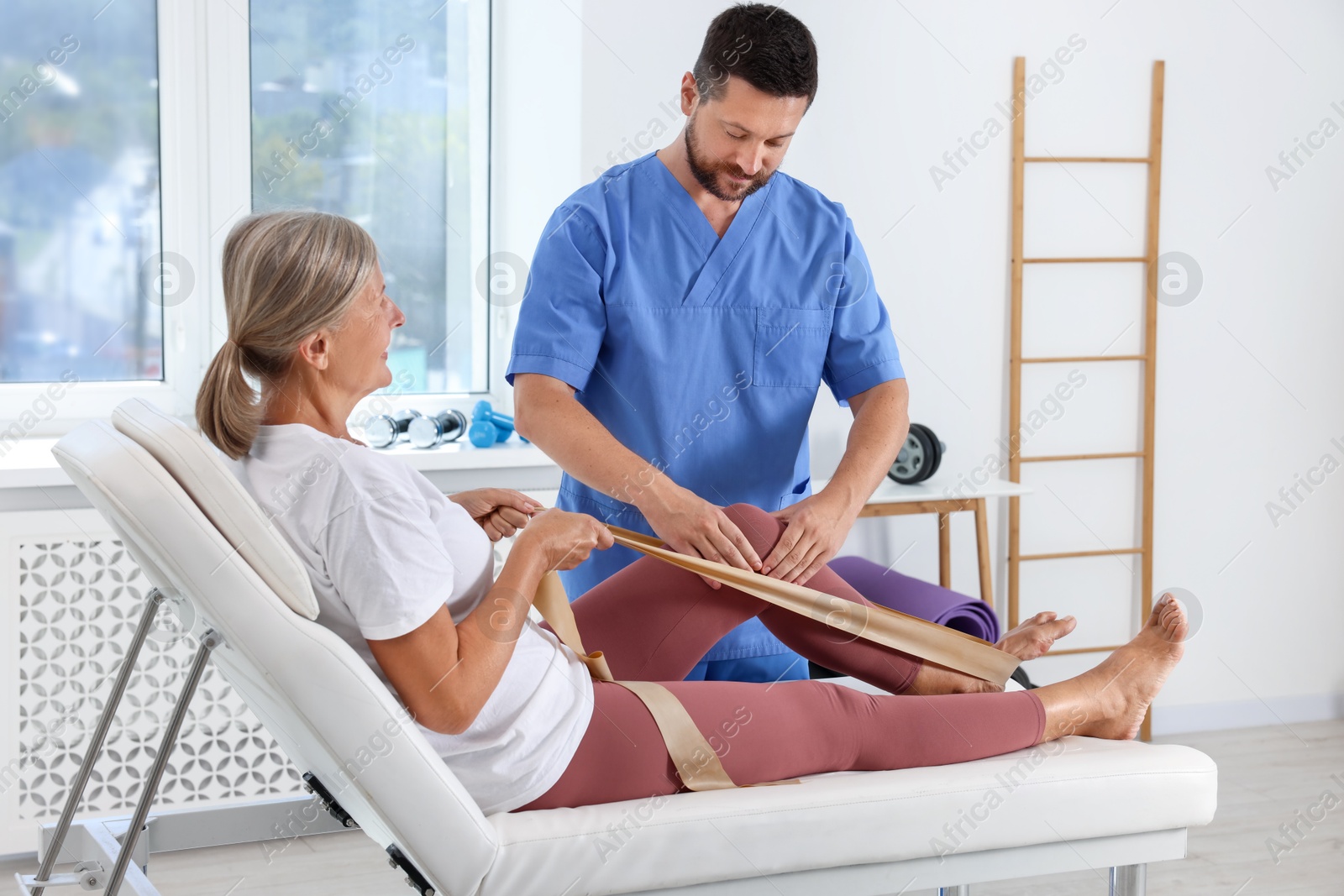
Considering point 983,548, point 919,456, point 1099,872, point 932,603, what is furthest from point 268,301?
point 983,548

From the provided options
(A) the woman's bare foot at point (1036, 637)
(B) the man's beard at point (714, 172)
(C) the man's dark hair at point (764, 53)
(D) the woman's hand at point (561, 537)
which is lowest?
(A) the woman's bare foot at point (1036, 637)

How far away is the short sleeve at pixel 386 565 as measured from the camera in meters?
1.21

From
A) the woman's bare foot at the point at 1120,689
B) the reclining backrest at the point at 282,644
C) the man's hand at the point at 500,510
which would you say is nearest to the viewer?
the reclining backrest at the point at 282,644

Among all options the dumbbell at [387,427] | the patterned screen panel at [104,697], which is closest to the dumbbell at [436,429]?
the dumbbell at [387,427]

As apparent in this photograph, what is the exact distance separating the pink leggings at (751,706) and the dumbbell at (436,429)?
3.94 feet

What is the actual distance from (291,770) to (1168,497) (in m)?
2.53

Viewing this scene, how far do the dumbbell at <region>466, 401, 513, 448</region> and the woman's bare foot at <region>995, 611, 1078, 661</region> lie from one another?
141 centimetres

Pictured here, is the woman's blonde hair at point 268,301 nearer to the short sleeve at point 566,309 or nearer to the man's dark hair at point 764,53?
the short sleeve at point 566,309

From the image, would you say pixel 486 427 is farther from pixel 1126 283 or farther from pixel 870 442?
pixel 1126 283

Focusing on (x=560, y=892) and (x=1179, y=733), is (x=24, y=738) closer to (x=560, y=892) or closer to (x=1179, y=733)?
(x=560, y=892)

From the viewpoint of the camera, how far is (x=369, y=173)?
9.95 feet

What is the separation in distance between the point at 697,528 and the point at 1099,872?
1497 millimetres

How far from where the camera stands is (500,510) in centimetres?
169

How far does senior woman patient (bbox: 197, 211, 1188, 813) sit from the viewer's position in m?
1.25
